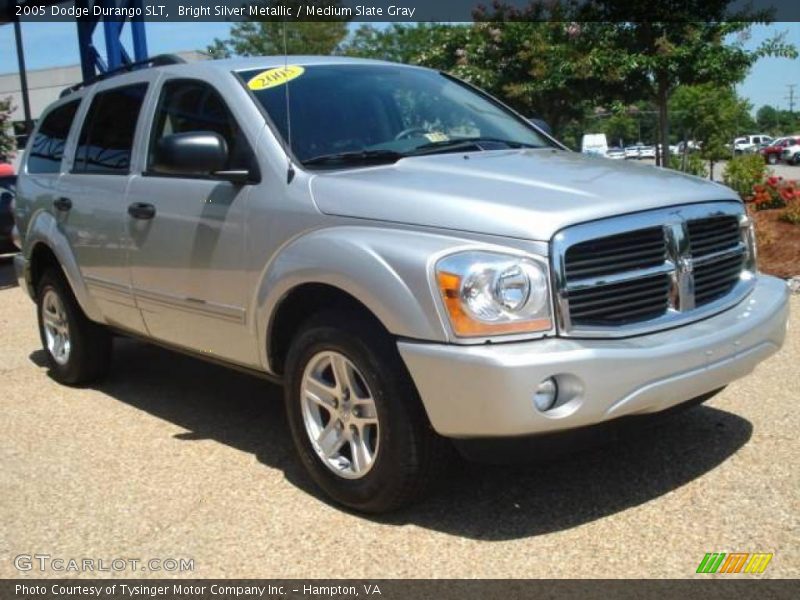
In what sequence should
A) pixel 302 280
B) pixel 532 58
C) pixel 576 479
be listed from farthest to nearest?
pixel 532 58 → pixel 576 479 → pixel 302 280

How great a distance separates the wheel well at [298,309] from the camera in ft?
11.7

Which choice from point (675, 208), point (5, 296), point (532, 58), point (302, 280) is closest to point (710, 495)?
point (675, 208)

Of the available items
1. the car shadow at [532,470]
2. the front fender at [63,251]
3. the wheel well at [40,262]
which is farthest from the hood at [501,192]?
the wheel well at [40,262]

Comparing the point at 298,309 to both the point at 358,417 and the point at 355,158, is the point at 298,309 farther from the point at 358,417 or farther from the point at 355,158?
the point at 355,158

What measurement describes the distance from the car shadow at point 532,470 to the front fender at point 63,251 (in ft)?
2.22

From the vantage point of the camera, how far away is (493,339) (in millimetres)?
3053

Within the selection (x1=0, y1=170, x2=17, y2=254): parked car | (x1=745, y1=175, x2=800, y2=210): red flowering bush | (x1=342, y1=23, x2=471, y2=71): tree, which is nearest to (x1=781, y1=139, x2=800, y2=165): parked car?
(x1=342, y1=23, x2=471, y2=71): tree

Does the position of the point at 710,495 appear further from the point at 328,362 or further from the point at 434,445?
the point at 328,362

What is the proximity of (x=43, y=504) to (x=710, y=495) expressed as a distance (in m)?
2.88

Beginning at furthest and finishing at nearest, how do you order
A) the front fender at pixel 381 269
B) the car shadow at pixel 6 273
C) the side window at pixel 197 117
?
1. the car shadow at pixel 6 273
2. the side window at pixel 197 117
3. the front fender at pixel 381 269

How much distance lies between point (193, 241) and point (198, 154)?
1.80 ft

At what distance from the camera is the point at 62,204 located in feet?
17.8

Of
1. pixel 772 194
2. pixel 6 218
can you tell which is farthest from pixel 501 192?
pixel 6 218

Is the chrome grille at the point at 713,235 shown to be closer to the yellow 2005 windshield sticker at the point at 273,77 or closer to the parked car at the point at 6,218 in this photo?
the yellow 2005 windshield sticker at the point at 273,77
